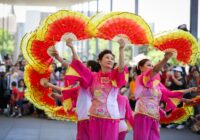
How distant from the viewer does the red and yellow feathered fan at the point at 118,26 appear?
167 inches

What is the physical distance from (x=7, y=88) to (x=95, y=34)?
7374 mm

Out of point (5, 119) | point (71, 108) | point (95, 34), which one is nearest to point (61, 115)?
point (71, 108)

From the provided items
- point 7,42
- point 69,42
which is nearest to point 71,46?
point 69,42

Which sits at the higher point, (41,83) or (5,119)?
(41,83)

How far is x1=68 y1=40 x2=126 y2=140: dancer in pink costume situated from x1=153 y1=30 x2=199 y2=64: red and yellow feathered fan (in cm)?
64

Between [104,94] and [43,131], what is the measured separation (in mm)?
4588

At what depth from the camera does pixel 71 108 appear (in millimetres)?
4918

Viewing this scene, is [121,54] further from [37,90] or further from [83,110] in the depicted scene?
[37,90]

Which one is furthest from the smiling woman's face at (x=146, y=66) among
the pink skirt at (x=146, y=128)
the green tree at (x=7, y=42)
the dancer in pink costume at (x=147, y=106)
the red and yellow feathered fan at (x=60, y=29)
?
the green tree at (x=7, y=42)

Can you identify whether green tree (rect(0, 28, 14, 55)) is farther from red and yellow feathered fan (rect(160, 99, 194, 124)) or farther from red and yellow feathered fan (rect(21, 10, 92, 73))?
red and yellow feathered fan (rect(21, 10, 92, 73))

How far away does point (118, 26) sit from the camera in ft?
14.0

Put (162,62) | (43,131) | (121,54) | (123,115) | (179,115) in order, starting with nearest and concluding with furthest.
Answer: (121,54) < (162,62) < (123,115) < (179,115) < (43,131)

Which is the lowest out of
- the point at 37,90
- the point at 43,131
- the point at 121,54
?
the point at 43,131

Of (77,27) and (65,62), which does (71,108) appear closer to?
(65,62)
